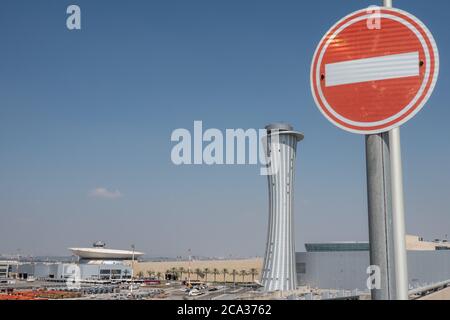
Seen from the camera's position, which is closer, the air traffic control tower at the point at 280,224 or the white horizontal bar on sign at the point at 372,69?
the white horizontal bar on sign at the point at 372,69

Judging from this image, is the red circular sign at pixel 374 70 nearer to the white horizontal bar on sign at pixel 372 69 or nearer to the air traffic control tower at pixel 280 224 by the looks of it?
the white horizontal bar on sign at pixel 372 69

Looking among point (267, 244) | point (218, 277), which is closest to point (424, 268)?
point (267, 244)

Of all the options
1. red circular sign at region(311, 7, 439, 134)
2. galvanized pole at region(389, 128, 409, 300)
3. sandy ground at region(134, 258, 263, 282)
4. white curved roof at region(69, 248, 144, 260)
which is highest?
red circular sign at region(311, 7, 439, 134)

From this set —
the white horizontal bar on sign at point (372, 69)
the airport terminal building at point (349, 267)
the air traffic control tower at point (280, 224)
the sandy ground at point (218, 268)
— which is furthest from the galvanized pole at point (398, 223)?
the sandy ground at point (218, 268)

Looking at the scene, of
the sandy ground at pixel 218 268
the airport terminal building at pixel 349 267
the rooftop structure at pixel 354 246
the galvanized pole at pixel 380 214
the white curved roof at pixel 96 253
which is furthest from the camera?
the sandy ground at pixel 218 268

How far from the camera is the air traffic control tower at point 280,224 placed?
66875mm

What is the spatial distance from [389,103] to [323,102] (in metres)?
0.38

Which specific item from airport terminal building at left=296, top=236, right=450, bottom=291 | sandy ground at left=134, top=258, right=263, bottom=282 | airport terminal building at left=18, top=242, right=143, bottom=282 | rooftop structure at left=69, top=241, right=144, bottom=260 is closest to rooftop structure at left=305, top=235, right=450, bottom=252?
airport terminal building at left=296, top=236, right=450, bottom=291

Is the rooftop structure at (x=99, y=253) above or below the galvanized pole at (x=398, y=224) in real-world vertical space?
below

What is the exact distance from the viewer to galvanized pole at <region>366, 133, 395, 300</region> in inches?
106

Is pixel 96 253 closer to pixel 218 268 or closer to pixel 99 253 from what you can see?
pixel 99 253

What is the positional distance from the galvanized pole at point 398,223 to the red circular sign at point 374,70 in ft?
0.59

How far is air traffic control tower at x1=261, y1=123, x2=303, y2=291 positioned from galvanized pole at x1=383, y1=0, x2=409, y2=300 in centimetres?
6423

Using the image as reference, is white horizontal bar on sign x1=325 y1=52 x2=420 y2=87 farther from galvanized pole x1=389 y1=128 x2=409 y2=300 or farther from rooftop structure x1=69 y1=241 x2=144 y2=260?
rooftop structure x1=69 y1=241 x2=144 y2=260
